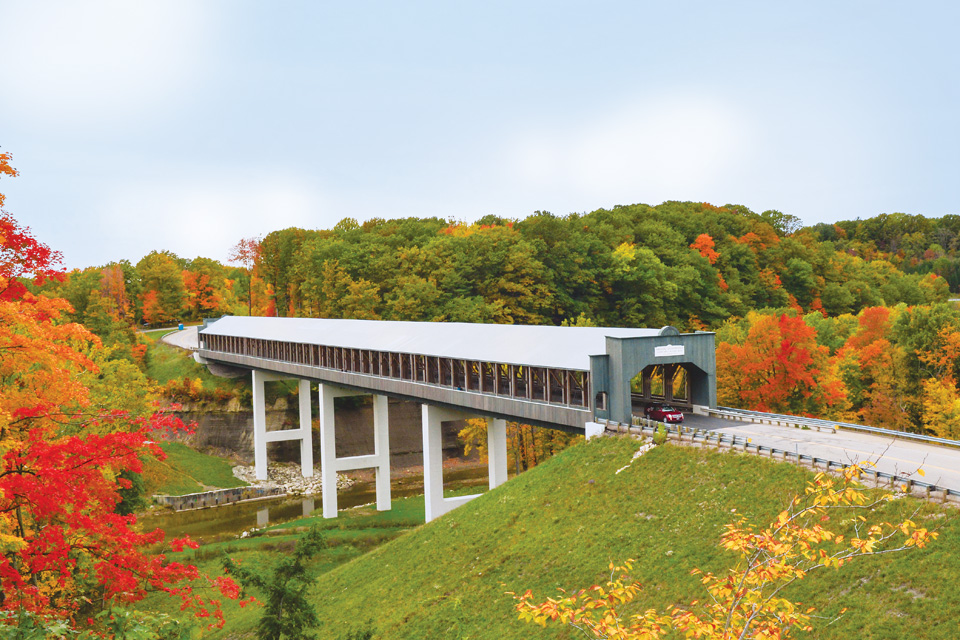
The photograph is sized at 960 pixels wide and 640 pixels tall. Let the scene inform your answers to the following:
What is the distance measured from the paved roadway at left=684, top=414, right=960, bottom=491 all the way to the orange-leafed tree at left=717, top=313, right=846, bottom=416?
13.6 meters

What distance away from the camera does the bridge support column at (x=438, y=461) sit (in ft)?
102

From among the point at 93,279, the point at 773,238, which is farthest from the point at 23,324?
the point at 773,238

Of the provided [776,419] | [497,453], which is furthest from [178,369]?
[776,419]

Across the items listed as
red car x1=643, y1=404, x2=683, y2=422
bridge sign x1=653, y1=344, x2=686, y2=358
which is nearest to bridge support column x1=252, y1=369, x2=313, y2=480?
red car x1=643, y1=404, x2=683, y2=422

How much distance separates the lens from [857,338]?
54344 mm

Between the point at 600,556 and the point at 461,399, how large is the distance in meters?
13.6

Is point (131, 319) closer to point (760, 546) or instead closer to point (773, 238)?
point (773, 238)

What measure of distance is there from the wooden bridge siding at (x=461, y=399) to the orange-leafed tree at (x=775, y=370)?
16.2 meters

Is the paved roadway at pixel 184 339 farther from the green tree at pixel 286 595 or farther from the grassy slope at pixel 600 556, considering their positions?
the green tree at pixel 286 595

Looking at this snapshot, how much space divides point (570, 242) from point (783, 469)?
55.8 m

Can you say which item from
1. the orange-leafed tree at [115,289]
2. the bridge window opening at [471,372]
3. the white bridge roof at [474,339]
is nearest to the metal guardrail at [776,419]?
the white bridge roof at [474,339]

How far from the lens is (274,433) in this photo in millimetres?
51469

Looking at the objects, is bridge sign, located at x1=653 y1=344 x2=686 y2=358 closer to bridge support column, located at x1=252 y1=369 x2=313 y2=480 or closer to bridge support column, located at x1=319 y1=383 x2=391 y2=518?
bridge support column, located at x1=319 y1=383 x2=391 y2=518

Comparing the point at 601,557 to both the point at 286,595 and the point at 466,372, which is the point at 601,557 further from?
the point at 466,372
